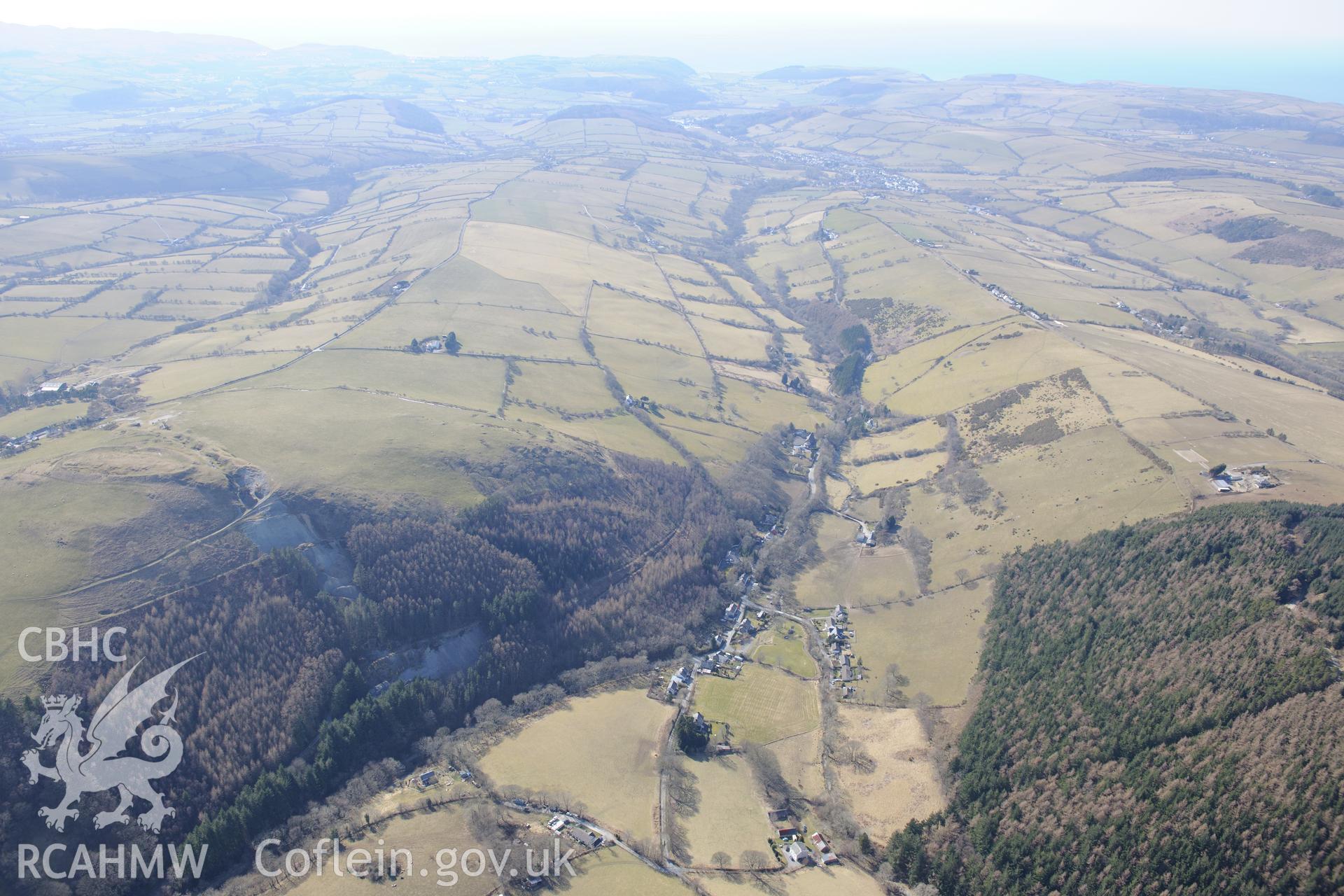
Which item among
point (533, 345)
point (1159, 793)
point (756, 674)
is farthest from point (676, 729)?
point (533, 345)

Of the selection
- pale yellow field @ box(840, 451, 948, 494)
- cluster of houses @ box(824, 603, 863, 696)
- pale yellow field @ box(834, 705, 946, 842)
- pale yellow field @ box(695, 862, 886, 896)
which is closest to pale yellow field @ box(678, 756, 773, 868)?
pale yellow field @ box(695, 862, 886, 896)

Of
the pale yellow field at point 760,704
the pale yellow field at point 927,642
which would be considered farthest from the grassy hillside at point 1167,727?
the pale yellow field at point 760,704

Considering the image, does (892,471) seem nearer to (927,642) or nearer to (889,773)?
(927,642)

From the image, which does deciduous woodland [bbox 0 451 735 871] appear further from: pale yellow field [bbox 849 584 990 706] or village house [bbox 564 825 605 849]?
village house [bbox 564 825 605 849]

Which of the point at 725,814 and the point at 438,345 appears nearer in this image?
the point at 725,814

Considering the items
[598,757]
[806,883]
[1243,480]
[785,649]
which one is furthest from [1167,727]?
[598,757]

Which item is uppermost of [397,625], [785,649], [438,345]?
[438,345]

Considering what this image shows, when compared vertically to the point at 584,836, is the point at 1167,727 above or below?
above

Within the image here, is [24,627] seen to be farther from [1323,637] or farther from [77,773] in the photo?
[1323,637]
